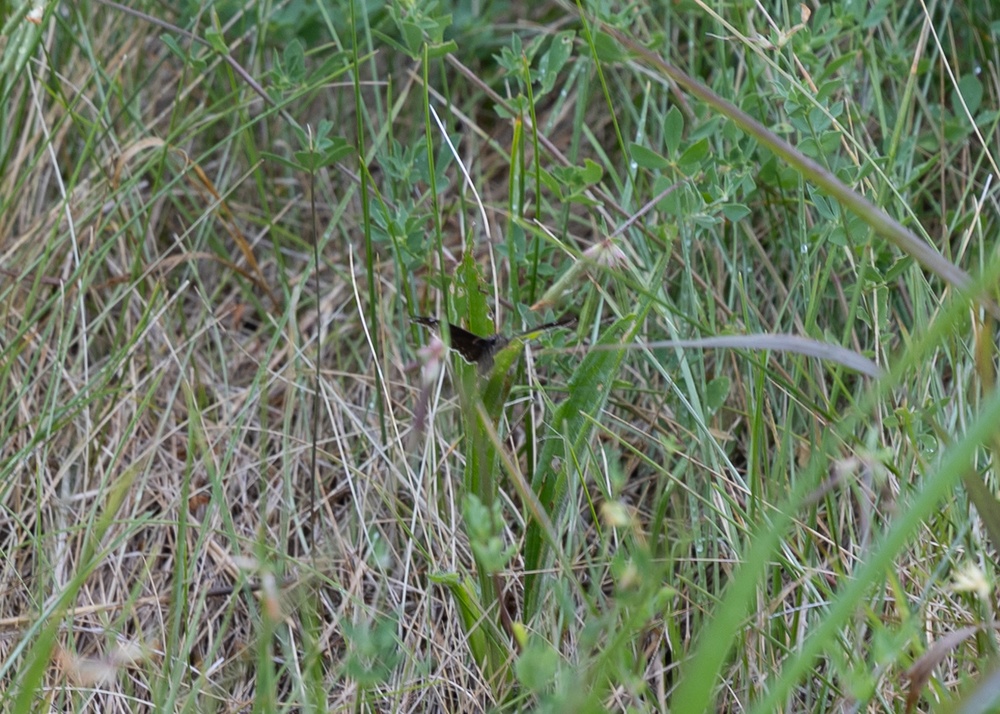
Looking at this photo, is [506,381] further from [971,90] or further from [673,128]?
[971,90]

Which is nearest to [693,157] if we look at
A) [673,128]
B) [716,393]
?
[673,128]

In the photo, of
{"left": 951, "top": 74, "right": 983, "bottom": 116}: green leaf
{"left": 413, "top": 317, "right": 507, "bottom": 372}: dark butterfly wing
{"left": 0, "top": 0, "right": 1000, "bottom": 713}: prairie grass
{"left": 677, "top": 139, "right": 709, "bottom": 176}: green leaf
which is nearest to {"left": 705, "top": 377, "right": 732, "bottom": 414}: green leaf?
{"left": 0, "top": 0, "right": 1000, "bottom": 713}: prairie grass

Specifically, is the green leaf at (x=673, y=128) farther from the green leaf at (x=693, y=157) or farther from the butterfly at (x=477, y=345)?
the butterfly at (x=477, y=345)

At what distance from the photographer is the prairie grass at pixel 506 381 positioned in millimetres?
992

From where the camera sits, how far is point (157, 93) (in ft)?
6.45

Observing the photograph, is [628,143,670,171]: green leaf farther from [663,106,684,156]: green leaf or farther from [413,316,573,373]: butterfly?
[413,316,573,373]: butterfly

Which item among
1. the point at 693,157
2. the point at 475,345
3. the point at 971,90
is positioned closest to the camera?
the point at 475,345

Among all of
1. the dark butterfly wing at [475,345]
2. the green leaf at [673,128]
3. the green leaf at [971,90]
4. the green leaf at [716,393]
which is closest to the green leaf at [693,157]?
the green leaf at [673,128]

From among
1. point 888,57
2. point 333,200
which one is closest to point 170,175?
point 333,200

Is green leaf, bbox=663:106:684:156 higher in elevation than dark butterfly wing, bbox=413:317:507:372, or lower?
higher

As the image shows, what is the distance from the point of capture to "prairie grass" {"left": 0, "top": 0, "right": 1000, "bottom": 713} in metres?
0.99

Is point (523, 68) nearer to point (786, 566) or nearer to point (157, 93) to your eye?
point (786, 566)

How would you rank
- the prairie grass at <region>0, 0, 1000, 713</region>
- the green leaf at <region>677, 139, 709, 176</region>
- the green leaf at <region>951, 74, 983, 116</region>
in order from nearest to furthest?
the prairie grass at <region>0, 0, 1000, 713</region>, the green leaf at <region>677, 139, 709, 176</region>, the green leaf at <region>951, 74, 983, 116</region>

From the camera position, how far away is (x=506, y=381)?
42.9 inches
